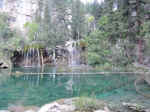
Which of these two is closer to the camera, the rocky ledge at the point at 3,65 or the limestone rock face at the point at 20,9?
the rocky ledge at the point at 3,65

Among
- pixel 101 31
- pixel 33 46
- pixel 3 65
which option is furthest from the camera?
pixel 33 46

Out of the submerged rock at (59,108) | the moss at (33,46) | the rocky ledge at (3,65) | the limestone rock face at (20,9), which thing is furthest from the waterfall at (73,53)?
the submerged rock at (59,108)

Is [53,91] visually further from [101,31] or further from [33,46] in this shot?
[33,46]

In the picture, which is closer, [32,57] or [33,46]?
[33,46]

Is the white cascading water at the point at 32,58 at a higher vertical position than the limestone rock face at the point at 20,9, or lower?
lower

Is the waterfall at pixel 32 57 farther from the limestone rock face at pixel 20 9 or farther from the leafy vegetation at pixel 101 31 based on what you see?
the limestone rock face at pixel 20 9

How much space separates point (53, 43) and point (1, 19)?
7905 mm

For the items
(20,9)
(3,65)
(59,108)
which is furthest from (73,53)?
(59,108)

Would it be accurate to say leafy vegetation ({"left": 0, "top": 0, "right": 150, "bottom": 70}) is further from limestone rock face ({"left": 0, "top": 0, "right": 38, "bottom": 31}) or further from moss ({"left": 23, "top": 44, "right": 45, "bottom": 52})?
limestone rock face ({"left": 0, "top": 0, "right": 38, "bottom": 31})

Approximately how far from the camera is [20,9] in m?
32.3

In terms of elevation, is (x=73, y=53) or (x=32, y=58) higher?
(x=73, y=53)

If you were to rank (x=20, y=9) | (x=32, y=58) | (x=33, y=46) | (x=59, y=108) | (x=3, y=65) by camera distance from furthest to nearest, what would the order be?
(x=20, y=9) → (x=32, y=58) → (x=33, y=46) → (x=3, y=65) → (x=59, y=108)

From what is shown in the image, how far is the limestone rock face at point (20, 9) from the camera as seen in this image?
101ft

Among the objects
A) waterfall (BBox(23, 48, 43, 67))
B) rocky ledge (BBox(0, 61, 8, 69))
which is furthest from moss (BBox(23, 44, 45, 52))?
rocky ledge (BBox(0, 61, 8, 69))
